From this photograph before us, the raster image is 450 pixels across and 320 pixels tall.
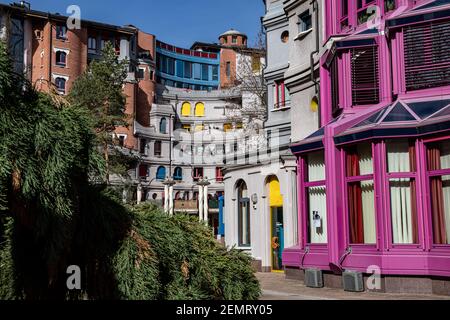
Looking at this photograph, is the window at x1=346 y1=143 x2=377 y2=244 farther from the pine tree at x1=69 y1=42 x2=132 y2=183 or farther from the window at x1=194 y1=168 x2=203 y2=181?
the window at x1=194 y1=168 x2=203 y2=181

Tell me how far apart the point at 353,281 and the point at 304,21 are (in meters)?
9.73

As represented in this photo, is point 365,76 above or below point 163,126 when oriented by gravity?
below

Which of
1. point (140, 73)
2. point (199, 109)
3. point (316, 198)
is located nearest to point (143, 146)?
point (140, 73)

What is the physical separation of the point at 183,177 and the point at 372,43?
176ft

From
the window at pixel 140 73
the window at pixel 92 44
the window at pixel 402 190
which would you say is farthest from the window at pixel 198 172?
the window at pixel 402 190

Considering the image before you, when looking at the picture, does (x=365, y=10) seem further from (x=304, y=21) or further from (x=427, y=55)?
(x=304, y=21)

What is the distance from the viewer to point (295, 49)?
65.3 feet

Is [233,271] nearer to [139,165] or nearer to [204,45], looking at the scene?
[139,165]

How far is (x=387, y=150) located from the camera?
13.9 m

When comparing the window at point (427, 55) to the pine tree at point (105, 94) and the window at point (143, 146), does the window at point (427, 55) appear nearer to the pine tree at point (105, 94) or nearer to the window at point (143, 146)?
the pine tree at point (105, 94)

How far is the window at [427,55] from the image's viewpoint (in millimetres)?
13625
